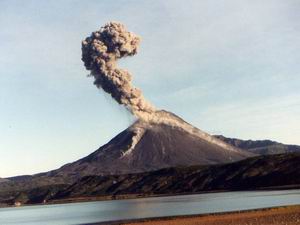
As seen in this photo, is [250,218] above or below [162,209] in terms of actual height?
below

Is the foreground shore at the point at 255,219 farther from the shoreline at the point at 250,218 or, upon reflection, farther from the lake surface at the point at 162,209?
the lake surface at the point at 162,209

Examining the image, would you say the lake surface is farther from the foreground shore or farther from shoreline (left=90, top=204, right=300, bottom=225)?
the foreground shore

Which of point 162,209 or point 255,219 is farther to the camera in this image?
point 162,209

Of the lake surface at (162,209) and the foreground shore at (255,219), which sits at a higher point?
the lake surface at (162,209)

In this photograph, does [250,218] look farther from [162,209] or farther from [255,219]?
[162,209]

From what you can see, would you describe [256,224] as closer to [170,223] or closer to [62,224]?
[170,223]

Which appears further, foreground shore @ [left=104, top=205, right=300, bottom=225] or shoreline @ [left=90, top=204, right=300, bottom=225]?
shoreline @ [left=90, top=204, right=300, bottom=225]

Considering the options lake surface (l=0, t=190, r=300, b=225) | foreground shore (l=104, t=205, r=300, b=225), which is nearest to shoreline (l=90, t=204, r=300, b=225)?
foreground shore (l=104, t=205, r=300, b=225)

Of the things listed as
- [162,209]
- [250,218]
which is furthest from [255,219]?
[162,209]

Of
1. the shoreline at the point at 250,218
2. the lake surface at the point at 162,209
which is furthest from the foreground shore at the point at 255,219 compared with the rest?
the lake surface at the point at 162,209

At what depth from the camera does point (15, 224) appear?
315ft

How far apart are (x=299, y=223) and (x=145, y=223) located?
2871cm

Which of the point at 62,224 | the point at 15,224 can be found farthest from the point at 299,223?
the point at 15,224

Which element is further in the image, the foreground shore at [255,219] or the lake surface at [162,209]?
the lake surface at [162,209]
